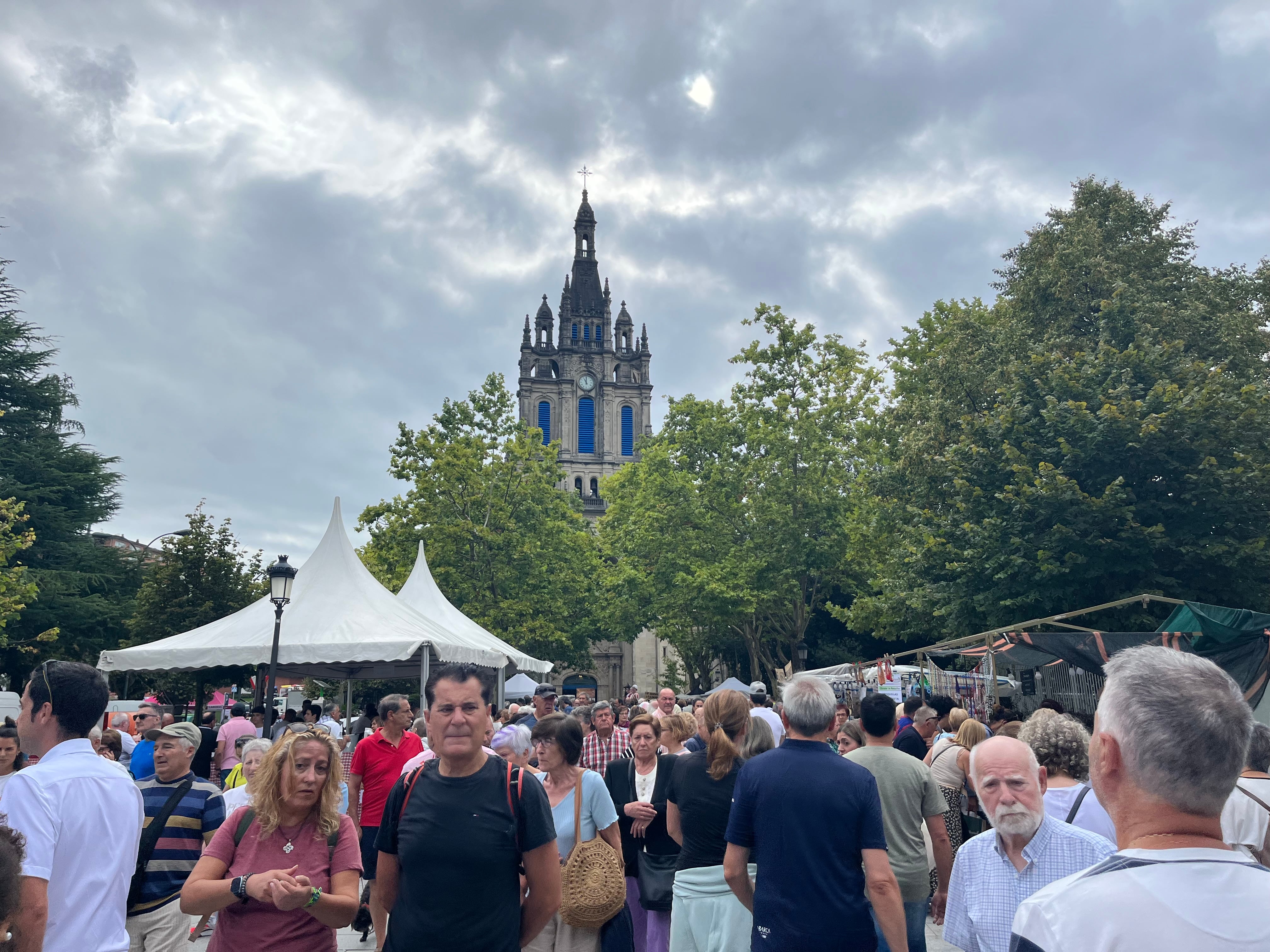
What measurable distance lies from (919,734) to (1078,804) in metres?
5.70

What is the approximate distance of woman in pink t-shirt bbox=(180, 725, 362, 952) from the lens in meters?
3.69

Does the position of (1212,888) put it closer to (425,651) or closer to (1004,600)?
(425,651)

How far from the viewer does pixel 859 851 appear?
412cm

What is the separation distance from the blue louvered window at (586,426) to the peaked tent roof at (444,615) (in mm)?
67420

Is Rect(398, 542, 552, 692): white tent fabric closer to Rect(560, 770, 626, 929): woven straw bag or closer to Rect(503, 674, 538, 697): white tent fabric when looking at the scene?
Rect(503, 674, 538, 697): white tent fabric

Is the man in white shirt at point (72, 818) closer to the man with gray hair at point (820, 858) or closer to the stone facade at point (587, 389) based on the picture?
the man with gray hair at point (820, 858)

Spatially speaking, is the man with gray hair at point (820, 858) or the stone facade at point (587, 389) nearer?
the man with gray hair at point (820, 858)

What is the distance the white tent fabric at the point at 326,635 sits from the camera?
1348 cm

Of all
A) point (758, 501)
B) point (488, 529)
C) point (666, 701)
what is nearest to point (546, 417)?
point (488, 529)

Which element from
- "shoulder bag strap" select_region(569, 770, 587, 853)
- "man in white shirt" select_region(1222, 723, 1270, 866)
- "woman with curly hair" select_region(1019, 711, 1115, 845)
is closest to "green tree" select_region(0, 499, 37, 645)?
"shoulder bag strap" select_region(569, 770, 587, 853)

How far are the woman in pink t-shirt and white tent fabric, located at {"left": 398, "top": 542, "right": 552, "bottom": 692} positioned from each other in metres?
13.4

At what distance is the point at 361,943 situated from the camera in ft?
27.3

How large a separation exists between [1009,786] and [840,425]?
33664mm

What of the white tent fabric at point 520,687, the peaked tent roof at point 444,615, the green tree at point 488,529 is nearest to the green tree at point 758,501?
the green tree at point 488,529
